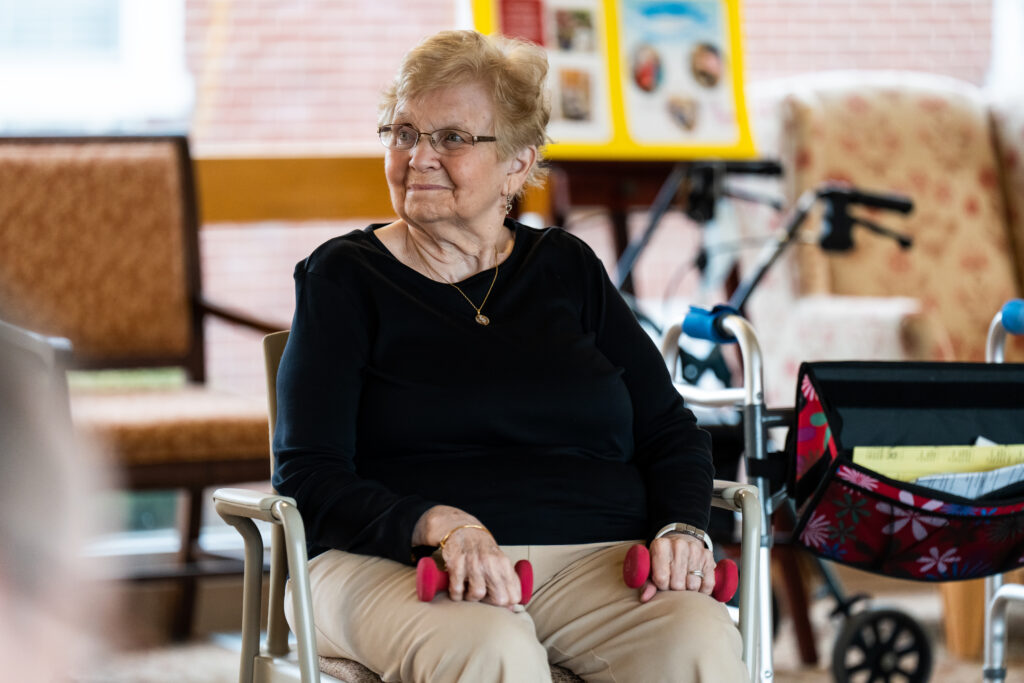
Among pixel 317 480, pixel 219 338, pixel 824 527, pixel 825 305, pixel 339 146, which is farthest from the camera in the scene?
pixel 219 338

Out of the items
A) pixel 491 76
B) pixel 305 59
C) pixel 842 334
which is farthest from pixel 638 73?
pixel 491 76

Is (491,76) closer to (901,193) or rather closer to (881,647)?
(881,647)

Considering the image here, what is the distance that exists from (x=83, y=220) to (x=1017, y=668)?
230cm

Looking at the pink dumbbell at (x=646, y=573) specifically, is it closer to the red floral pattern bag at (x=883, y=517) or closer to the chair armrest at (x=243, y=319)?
the red floral pattern bag at (x=883, y=517)

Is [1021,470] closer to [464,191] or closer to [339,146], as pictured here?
[464,191]

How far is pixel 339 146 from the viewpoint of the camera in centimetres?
325

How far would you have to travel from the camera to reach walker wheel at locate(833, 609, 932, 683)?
97.4 inches

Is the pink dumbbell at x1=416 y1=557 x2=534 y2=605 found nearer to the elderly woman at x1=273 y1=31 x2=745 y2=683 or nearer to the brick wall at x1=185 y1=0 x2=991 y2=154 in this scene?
the elderly woman at x1=273 y1=31 x2=745 y2=683

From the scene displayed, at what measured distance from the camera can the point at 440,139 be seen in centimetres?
160


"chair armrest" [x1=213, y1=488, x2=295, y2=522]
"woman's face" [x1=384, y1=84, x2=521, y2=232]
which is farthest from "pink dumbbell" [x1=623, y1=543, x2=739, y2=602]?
"woman's face" [x1=384, y1=84, x2=521, y2=232]

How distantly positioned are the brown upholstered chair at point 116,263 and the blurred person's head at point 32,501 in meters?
0.28

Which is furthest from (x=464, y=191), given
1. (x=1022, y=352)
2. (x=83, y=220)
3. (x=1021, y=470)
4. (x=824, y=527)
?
(x=1022, y=352)

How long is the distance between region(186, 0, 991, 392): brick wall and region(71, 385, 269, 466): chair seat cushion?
3.58 feet

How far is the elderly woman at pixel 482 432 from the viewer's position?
4.44 feet
